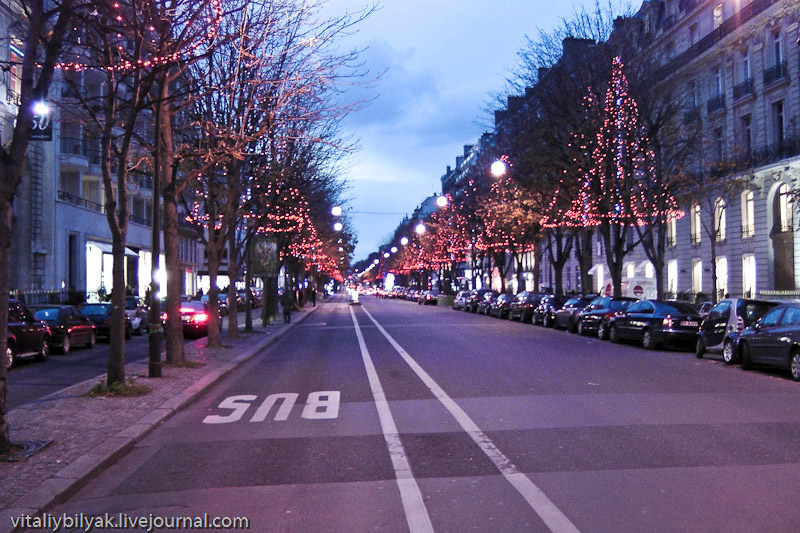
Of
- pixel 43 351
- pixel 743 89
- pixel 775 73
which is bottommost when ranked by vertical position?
pixel 43 351

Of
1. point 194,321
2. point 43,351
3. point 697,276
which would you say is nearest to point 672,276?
point 697,276

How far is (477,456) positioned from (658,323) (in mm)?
16468

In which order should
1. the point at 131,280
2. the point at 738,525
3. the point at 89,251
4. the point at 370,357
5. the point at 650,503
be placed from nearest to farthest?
1. the point at 738,525
2. the point at 650,503
3. the point at 370,357
4. the point at 89,251
5. the point at 131,280

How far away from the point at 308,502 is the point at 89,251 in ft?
145

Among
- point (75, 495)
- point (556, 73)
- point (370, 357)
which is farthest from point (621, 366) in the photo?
point (556, 73)

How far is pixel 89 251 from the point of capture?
4744cm

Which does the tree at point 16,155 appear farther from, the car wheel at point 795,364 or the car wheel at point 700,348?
the car wheel at point 700,348

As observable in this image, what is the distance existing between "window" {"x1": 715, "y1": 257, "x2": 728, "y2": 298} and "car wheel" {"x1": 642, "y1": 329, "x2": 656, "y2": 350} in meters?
18.3

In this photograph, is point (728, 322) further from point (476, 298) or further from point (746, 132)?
point (476, 298)

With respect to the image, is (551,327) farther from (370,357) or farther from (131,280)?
(131,280)

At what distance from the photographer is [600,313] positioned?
29.0m

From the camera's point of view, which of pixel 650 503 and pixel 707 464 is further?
pixel 707 464

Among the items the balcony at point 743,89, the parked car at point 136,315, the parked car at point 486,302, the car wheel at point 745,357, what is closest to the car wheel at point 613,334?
the car wheel at point 745,357

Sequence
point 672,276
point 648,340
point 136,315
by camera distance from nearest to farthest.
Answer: point 648,340, point 136,315, point 672,276
